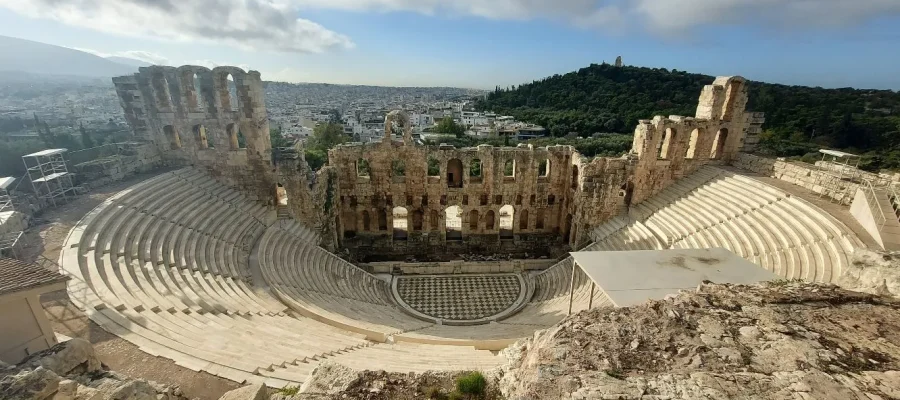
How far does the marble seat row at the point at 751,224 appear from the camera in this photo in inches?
471

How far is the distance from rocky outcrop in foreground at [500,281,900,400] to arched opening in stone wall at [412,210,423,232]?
53.3ft

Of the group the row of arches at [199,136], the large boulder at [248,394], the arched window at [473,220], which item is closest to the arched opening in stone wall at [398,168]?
the arched window at [473,220]

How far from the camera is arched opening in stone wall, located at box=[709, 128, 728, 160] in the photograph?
20.8 meters

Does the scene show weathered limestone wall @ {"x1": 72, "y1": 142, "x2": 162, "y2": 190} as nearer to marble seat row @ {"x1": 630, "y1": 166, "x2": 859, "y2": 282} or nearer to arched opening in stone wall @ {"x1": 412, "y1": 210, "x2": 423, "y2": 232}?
arched opening in stone wall @ {"x1": 412, "y1": 210, "x2": 423, "y2": 232}

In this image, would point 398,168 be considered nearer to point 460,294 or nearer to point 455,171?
point 455,171

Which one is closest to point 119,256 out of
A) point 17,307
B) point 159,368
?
point 17,307

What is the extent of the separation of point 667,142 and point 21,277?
24.3 metres

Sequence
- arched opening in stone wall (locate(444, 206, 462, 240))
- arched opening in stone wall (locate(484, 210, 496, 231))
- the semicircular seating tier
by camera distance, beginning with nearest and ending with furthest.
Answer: the semicircular seating tier < arched opening in stone wall (locate(484, 210, 496, 231)) < arched opening in stone wall (locate(444, 206, 462, 240))

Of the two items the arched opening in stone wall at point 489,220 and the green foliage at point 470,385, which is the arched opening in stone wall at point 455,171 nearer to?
the arched opening in stone wall at point 489,220

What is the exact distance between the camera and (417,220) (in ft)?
75.7

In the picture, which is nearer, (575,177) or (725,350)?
(725,350)

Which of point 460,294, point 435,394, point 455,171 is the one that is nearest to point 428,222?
point 455,171

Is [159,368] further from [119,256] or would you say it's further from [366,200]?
[366,200]

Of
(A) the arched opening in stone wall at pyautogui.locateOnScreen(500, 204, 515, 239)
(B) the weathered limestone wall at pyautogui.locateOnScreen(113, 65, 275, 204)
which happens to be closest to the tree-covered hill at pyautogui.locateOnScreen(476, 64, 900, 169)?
(A) the arched opening in stone wall at pyautogui.locateOnScreen(500, 204, 515, 239)
